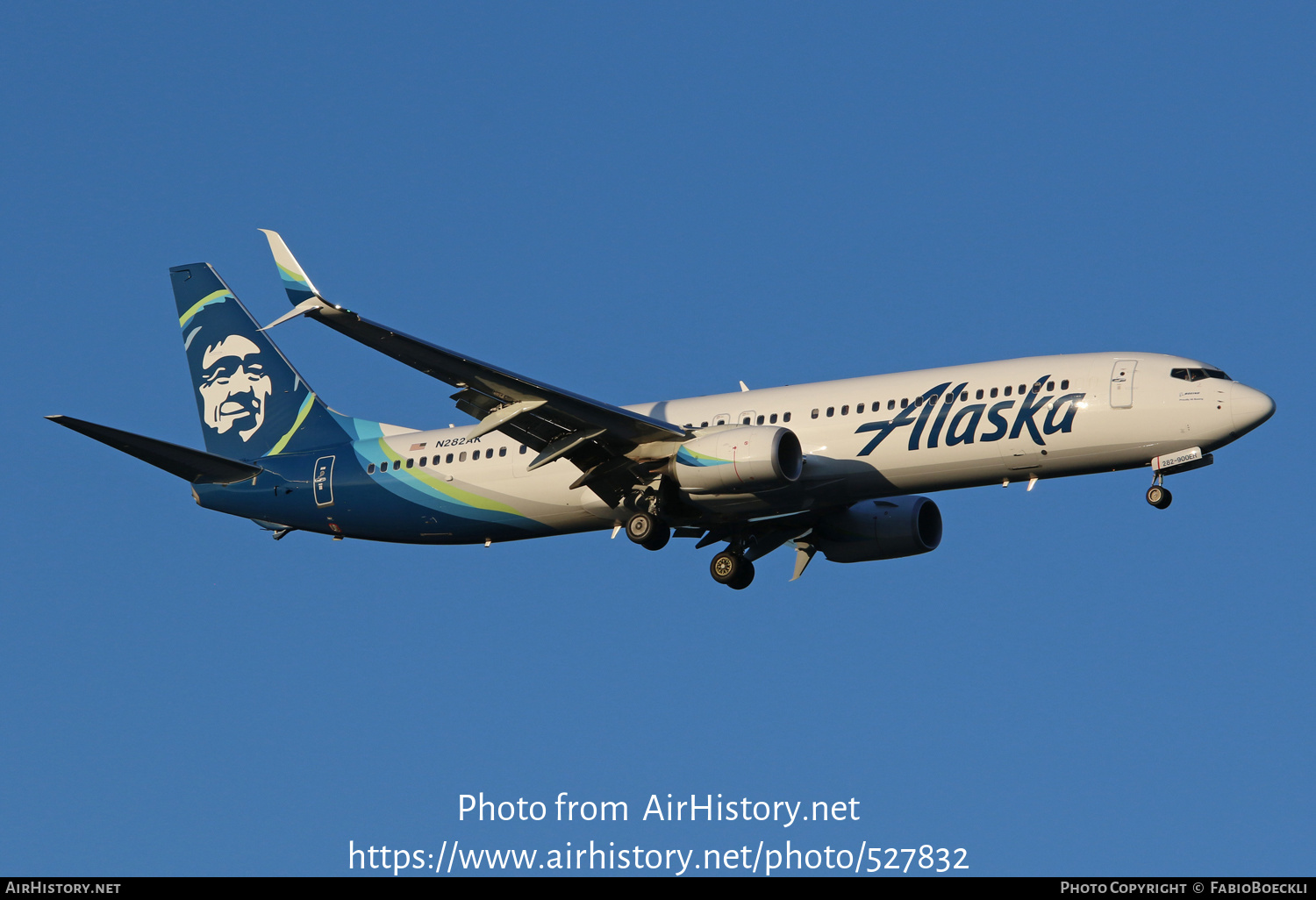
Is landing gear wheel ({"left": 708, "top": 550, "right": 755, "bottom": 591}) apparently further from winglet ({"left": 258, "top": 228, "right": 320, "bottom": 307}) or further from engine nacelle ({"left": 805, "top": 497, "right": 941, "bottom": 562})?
winglet ({"left": 258, "top": 228, "right": 320, "bottom": 307})

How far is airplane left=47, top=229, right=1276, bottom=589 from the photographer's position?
37.2m

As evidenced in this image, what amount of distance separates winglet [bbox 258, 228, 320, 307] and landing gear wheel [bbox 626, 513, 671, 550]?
10.7 metres

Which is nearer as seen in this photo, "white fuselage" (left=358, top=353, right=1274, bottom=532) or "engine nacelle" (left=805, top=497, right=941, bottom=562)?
"white fuselage" (left=358, top=353, right=1274, bottom=532)

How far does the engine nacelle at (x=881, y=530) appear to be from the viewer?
1737 inches

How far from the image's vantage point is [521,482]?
4247 centimetres

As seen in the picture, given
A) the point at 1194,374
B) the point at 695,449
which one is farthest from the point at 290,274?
the point at 1194,374

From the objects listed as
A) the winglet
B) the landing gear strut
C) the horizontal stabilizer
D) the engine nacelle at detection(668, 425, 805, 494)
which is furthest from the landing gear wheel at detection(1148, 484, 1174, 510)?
the horizontal stabilizer

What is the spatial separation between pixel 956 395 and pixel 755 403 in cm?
522

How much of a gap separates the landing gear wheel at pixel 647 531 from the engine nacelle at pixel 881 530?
585cm

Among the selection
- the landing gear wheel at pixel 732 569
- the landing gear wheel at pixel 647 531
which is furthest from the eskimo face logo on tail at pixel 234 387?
the landing gear wheel at pixel 732 569

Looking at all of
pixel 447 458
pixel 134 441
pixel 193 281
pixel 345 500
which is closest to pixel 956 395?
pixel 447 458

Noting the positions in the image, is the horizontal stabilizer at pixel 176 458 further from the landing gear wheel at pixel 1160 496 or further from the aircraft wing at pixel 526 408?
the landing gear wheel at pixel 1160 496

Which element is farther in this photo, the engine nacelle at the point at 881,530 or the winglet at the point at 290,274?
the engine nacelle at the point at 881,530
